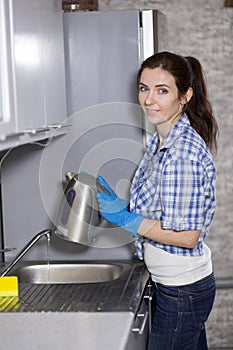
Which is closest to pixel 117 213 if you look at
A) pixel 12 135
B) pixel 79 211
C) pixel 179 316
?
pixel 79 211

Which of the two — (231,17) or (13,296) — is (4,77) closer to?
(13,296)

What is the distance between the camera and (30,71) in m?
1.91

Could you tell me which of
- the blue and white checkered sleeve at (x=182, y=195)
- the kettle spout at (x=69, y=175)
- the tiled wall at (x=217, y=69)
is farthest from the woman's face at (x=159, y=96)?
the tiled wall at (x=217, y=69)

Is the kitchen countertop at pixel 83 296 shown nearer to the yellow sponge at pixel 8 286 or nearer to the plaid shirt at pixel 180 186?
the yellow sponge at pixel 8 286

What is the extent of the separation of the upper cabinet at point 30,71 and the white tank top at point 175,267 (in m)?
0.52

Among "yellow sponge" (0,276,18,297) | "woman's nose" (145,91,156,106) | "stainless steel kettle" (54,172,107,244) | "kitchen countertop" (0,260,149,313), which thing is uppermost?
"woman's nose" (145,91,156,106)

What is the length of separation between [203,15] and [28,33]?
1498mm

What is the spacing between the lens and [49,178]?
254 centimetres

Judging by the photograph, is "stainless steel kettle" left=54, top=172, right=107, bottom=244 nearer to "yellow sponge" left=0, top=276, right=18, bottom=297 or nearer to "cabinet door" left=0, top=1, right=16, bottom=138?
"yellow sponge" left=0, top=276, right=18, bottom=297

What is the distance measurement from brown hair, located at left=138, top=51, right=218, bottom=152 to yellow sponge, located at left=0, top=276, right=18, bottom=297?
0.75 m

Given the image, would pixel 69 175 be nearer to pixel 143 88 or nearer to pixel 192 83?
pixel 143 88

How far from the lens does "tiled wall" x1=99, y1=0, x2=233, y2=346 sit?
321cm

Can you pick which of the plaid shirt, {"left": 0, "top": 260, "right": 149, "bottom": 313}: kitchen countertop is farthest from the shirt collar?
{"left": 0, "top": 260, "right": 149, "bottom": 313}: kitchen countertop

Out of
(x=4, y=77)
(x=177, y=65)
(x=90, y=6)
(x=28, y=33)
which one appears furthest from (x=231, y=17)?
(x=4, y=77)
